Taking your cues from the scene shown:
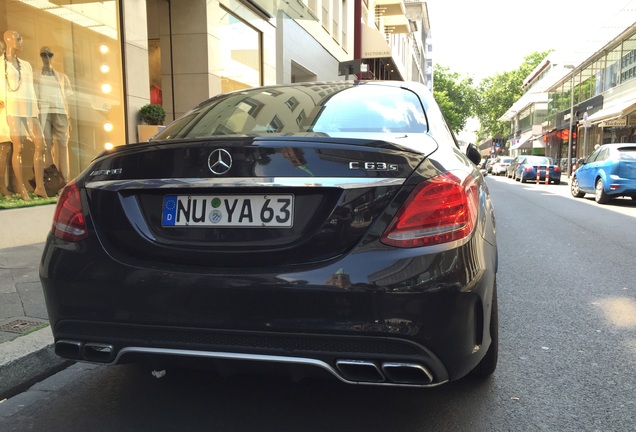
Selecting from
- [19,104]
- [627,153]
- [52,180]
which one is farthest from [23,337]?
[627,153]

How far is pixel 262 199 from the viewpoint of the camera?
6.53ft

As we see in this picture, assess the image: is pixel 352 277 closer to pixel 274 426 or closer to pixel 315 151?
pixel 315 151

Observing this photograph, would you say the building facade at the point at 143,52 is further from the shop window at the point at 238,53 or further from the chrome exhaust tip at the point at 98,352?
the chrome exhaust tip at the point at 98,352

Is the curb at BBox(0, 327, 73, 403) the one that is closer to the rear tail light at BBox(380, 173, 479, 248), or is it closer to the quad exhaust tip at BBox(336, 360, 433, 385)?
the quad exhaust tip at BBox(336, 360, 433, 385)

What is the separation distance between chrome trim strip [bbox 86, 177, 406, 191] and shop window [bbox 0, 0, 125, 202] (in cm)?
571

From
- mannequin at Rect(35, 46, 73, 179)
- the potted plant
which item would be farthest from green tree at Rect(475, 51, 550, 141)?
mannequin at Rect(35, 46, 73, 179)

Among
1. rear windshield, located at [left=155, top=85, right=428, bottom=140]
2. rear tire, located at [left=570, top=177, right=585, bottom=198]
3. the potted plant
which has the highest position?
the potted plant

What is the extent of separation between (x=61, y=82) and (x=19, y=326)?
5310 millimetres

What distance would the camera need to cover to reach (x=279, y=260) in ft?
6.41

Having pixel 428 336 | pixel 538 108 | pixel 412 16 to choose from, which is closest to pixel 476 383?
pixel 428 336

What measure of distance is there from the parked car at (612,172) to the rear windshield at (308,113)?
1117cm

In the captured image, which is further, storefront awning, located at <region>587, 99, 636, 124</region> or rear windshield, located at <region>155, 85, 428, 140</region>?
storefront awning, located at <region>587, 99, 636, 124</region>

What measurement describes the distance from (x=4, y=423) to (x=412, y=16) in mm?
52002

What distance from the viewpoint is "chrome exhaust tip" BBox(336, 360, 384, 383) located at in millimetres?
1872
